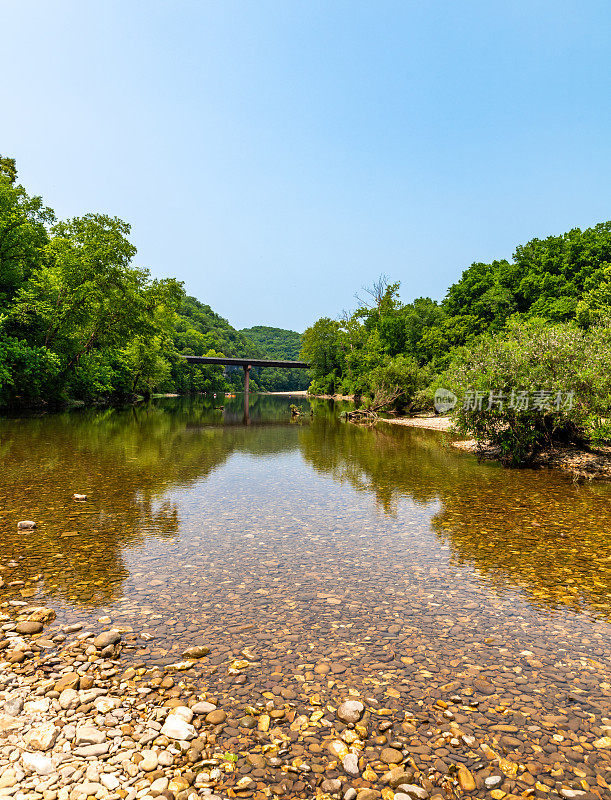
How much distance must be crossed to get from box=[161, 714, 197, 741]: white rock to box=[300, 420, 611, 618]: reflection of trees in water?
5940 millimetres

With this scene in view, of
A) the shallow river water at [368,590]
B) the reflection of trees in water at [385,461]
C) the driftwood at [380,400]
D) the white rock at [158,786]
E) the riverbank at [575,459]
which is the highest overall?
the driftwood at [380,400]

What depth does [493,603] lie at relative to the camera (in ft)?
24.9

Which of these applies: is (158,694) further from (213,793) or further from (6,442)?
(6,442)

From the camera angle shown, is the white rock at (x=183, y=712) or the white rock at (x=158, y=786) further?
the white rock at (x=183, y=712)

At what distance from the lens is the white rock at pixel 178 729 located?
438 cm

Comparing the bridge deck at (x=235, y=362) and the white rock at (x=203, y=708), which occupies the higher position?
the bridge deck at (x=235, y=362)

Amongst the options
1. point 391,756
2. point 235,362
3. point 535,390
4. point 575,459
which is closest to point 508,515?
point 535,390

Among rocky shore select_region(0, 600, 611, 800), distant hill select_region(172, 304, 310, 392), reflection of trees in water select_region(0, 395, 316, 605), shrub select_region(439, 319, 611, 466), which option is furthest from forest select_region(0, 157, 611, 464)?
distant hill select_region(172, 304, 310, 392)

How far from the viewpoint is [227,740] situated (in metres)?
4.40

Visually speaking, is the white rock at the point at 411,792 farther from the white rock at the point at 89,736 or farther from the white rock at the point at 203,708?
the white rock at the point at 89,736

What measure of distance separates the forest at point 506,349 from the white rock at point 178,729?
16673 mm

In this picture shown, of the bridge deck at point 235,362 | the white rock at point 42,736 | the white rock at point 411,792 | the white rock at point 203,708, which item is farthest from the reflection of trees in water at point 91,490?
the bridge deck at point 235,362

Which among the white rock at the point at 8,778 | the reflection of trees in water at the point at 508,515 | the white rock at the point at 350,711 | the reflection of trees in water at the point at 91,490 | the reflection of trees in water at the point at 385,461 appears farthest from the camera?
the reflection of trees in water at the point at 385,461

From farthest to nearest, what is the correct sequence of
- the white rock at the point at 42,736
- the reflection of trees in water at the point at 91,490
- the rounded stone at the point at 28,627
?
the reflection of trees in water at the point at 91,490, the rounded stone at the point at 28,627, the white rock at the point at 42,736
